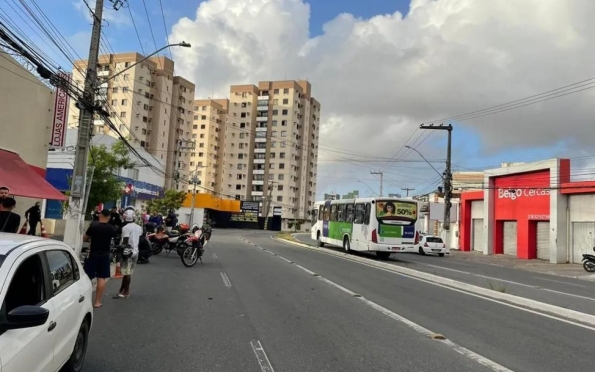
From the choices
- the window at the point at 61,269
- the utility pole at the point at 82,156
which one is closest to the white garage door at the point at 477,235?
the utility pole at the point at 82,156

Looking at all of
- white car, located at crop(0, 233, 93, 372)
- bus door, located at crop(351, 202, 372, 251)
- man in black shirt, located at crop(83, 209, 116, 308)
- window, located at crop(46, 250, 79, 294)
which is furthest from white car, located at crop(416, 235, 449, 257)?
window, located at crop(46, 250, 79, 294)

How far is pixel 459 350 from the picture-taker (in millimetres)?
6711

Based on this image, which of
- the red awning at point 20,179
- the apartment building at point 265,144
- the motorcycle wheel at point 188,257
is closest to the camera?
the red awning at point 20,179

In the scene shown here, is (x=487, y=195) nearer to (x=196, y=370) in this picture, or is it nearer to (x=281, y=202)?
(x=196, y=370)

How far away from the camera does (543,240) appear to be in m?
34.4

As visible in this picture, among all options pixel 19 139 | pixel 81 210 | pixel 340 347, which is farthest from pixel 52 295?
pixel 19 139

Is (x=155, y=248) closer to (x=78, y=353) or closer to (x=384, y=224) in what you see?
(x=384, y=224)

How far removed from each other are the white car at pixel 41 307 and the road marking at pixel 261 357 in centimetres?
197

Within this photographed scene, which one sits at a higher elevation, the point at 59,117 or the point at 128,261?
the point at 59,117

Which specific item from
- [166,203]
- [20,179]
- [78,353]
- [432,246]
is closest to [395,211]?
[432,246]

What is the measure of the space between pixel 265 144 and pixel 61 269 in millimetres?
109662

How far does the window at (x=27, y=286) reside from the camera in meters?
3.62

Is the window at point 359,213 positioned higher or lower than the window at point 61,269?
higher

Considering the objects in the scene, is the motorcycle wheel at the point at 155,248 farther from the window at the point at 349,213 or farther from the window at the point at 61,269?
the window at the point at 61,269
